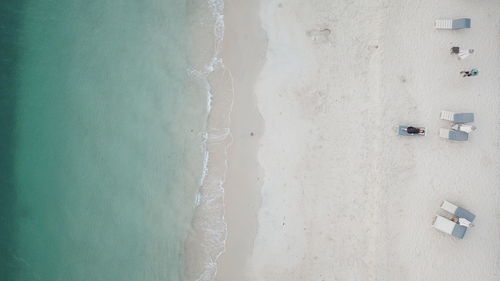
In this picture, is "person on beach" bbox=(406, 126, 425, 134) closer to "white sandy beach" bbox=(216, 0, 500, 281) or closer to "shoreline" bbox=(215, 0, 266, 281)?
"white sandy beach" bbox=(216, 0, 500, 281)

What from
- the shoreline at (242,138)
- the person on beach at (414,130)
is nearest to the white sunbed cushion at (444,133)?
the person on beach at (414,130)

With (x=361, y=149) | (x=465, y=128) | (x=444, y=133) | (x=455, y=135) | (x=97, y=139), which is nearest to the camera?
(x=465, y=128)

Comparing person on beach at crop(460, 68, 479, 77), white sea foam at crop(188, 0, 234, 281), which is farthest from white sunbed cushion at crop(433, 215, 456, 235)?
white sea foam at crop(188, 0, 234, 281)

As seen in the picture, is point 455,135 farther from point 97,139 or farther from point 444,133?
point 97,139

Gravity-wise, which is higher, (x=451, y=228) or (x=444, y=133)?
(x=444, y=133)

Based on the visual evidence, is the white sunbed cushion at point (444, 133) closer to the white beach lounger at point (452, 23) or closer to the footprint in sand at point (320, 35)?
the white beach lounger at point (452, 23)

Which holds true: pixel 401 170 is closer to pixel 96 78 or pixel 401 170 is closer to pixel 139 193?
pixel 139 193

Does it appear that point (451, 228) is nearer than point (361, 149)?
Yes

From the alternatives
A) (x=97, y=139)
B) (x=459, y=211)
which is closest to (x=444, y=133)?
Result: (x=459, y=211)
